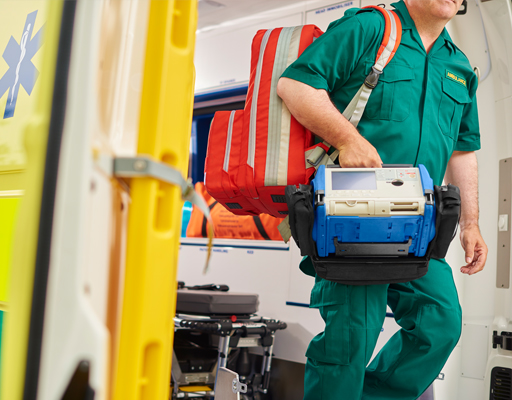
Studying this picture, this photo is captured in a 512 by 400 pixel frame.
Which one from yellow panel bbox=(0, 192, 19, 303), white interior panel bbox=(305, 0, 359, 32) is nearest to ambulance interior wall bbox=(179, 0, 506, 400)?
white interior panel bbox=(305, 0, 359, 32)

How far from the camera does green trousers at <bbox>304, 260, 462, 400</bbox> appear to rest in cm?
175

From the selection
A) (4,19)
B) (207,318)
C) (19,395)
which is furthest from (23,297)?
(207,318)

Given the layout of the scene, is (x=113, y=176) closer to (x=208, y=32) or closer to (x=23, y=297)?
(x=23, y=297)

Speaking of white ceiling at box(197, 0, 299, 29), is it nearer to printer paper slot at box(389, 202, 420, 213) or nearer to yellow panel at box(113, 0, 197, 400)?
printer paper slot at box(389, 202, 420, 213)

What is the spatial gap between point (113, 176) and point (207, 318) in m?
2.61

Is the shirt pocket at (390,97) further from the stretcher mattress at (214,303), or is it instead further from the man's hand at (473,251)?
the stretcher mattress at (214,303)

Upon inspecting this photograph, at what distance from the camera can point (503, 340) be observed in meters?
2.72

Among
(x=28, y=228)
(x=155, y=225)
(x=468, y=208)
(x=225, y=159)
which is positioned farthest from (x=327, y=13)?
(x=28, y=228)

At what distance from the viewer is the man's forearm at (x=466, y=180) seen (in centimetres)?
221

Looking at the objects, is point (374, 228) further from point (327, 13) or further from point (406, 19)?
point (327, 13)

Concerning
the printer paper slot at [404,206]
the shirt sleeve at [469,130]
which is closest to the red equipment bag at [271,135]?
the printer paper slot at [404,206]

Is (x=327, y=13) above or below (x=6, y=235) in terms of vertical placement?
above

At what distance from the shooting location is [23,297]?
2.24ft

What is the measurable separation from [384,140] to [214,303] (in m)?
1.82
